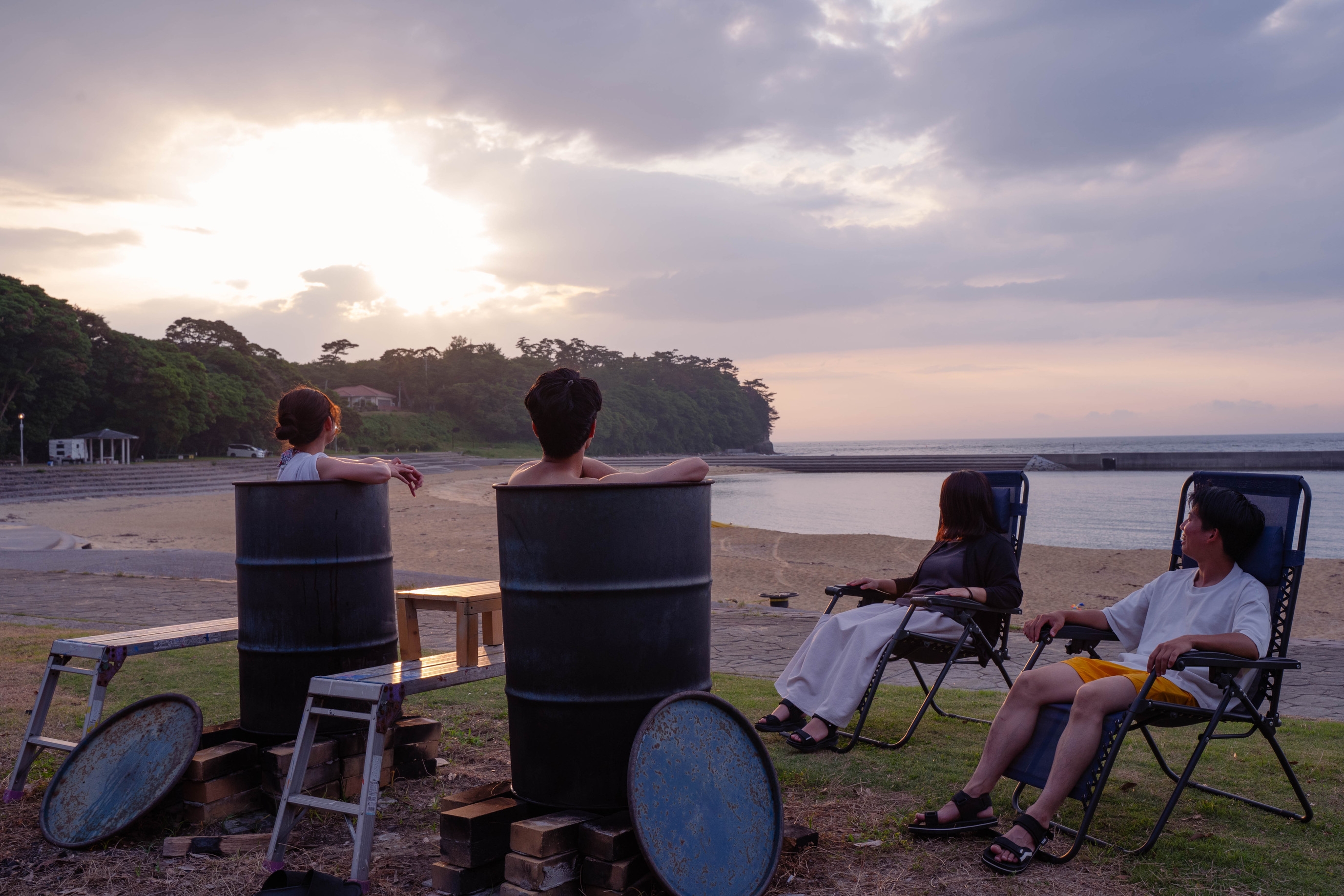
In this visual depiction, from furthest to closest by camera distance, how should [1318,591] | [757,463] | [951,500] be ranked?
[757,463] → [1318,591] → [951,500]

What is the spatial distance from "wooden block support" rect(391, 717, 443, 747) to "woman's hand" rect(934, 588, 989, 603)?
2165 millimetres

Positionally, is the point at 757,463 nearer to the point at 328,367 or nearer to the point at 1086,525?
the point at 328,367

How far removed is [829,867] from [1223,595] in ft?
5.52

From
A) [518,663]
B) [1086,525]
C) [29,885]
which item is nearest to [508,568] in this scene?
[518,663]

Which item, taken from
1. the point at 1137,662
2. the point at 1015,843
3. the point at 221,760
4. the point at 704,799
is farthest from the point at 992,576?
the point at 221,760

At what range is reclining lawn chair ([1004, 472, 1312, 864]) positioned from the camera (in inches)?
111

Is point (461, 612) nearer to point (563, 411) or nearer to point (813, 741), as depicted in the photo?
point (563, 411)

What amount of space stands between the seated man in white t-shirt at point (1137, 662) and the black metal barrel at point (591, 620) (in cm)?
114

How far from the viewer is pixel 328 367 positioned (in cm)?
11262

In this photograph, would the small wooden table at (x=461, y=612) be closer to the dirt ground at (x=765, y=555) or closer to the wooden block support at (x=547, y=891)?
the wooden block support at (x=547, y=891)

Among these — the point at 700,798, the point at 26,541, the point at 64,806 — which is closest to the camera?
the point at 700,798

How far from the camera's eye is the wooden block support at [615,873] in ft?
7.79

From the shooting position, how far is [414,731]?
3.66 metres

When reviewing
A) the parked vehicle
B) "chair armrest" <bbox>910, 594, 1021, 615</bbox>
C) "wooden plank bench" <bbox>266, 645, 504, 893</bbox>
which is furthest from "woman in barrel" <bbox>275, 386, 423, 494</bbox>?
the parked vehicle
